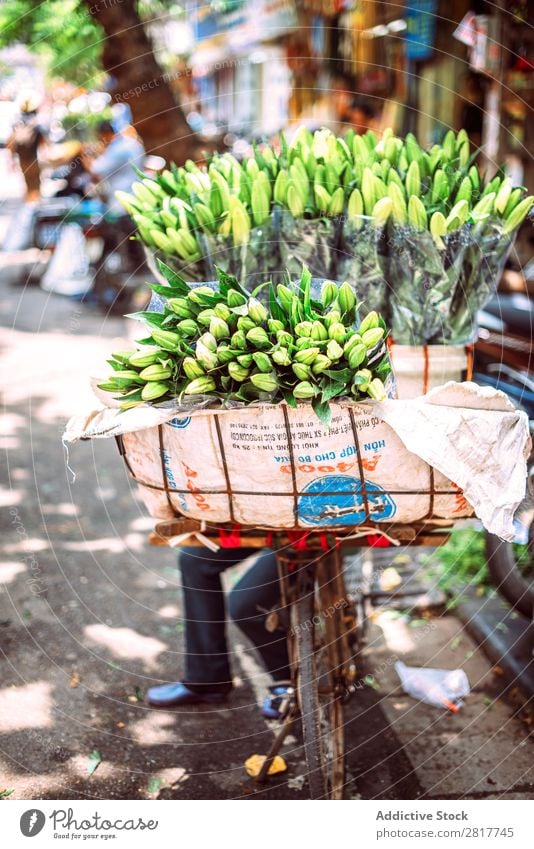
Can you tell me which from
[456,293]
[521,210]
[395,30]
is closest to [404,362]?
[456,293]

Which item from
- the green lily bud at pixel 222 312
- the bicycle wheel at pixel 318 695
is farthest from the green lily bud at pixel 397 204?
the bicycle wheel at pixel 318 695

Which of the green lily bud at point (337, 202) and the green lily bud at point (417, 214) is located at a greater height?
the green lily bud at point (337, 202)

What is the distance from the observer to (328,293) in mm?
1783

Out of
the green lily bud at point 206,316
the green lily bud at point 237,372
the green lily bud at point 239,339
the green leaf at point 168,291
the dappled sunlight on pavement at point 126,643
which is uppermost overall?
the green leaf at point 168,291

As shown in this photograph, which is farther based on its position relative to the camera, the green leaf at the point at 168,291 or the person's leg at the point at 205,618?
the person's leg at the point at 205,618

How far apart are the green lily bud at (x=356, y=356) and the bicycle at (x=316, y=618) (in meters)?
0.44

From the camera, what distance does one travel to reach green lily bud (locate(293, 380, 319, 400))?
1.65 m

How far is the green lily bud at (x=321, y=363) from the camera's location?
166 centimetres

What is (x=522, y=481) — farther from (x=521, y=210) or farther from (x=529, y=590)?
(x=529, y=590)

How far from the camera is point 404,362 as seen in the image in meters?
2.05

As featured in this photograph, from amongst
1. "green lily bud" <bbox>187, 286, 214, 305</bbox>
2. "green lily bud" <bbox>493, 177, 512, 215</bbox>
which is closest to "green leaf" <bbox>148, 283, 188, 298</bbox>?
"green lily bud" <bbox>187, 286, 214, 305</bbox>

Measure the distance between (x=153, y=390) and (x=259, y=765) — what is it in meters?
1.40

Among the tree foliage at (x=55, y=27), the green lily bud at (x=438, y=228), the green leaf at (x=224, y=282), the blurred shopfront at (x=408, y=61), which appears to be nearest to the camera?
the green leaf at (x=224, y=282)

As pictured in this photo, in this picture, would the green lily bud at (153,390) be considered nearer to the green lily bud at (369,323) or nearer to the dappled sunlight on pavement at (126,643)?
the green lily bud at (369,323)
